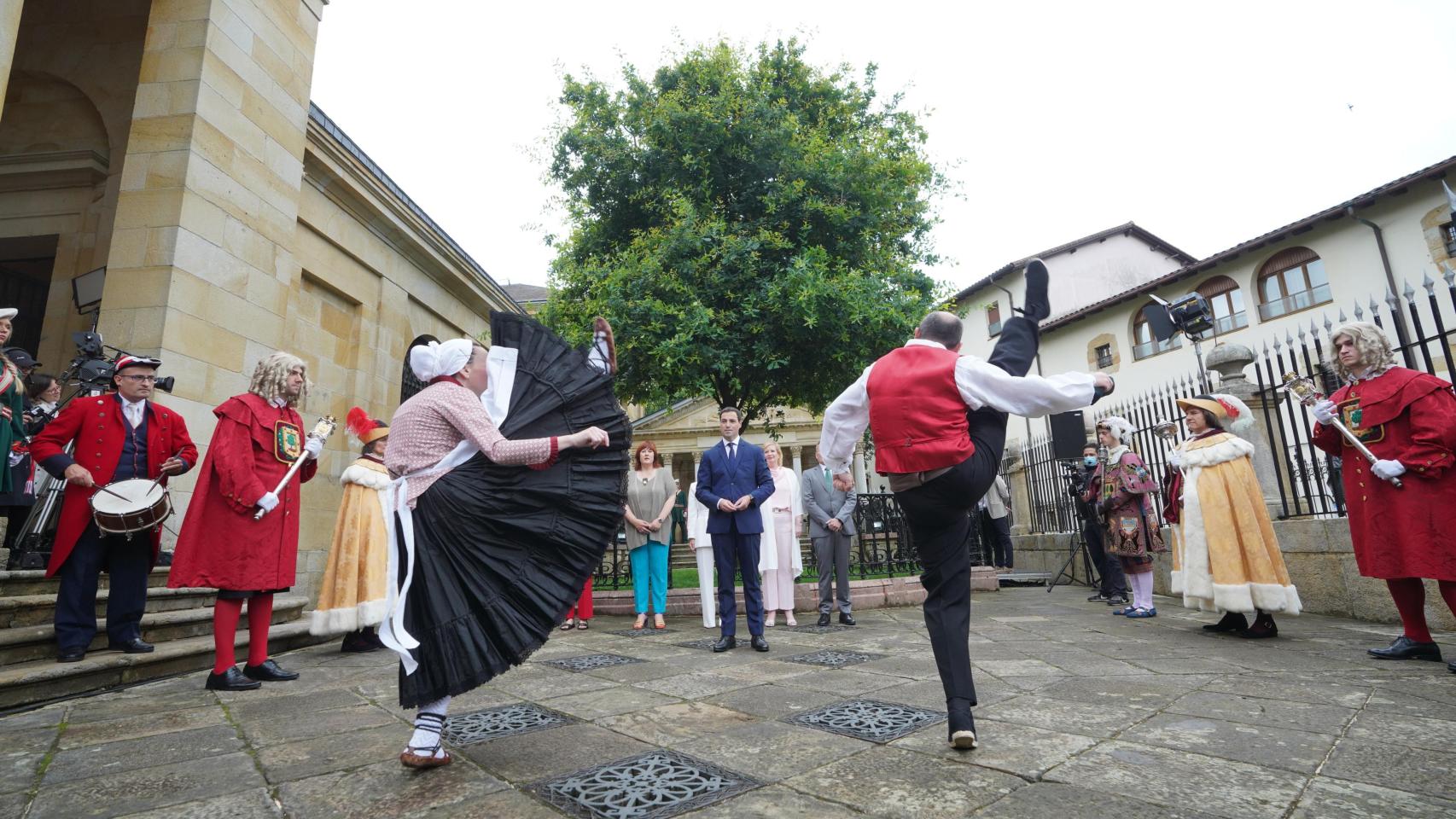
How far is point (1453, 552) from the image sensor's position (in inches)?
169

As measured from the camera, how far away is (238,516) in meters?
4.55

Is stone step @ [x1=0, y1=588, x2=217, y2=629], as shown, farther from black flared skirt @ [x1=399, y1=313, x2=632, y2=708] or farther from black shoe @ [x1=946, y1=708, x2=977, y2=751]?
black shoe @ [x1=946, y1=708, x2=977, y2=751]

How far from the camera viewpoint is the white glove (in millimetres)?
4480

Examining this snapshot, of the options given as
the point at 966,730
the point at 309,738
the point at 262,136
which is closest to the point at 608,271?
the point at 262,136

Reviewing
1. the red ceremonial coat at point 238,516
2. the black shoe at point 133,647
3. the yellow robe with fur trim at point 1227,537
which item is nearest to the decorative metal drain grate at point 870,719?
the red ceremonial coat at point 238,516

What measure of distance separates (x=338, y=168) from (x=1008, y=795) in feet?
38.3

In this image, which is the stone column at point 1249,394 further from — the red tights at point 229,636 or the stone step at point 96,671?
the stone step at point 96,671

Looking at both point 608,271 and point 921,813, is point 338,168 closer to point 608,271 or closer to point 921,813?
point 608,271

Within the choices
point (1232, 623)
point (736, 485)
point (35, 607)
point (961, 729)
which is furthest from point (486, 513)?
point (1232, 623)

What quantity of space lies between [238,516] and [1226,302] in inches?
1152

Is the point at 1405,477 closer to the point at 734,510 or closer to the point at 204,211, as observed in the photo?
the point at 734,510

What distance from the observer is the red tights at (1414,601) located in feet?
14.7

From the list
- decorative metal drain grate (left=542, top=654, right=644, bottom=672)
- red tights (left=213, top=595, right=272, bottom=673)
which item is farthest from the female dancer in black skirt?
red tights (left=213, top=595, right=272, bottom=673)

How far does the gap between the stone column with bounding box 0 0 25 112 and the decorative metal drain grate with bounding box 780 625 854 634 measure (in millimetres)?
8057
